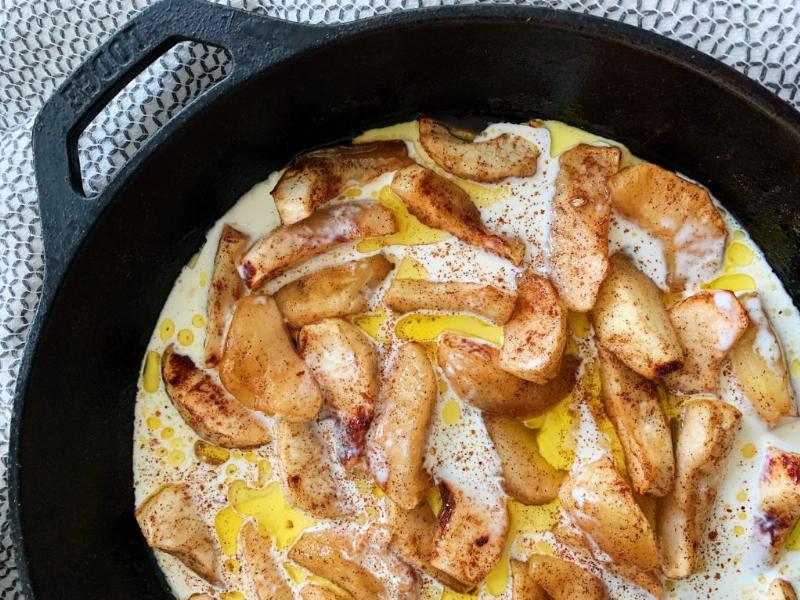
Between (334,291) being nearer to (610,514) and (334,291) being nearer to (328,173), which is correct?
(328,173)

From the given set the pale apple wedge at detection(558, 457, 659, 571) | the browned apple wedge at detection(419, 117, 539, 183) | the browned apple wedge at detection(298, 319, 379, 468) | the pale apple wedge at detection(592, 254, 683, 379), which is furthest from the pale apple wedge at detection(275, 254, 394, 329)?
the pale apple wedge at detection(558, 457, 659, 571)

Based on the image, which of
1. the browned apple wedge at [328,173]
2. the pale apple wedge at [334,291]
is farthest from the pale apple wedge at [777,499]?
the browned apple wedge at [328,173]

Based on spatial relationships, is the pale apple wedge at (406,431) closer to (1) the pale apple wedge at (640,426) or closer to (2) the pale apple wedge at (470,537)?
(2) the pale apple wedge at (470,537)

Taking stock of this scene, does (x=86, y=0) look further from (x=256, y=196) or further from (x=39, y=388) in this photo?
(x=39, y=388)

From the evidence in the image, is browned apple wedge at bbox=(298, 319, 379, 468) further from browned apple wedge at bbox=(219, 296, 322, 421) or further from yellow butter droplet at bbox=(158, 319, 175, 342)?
yellow butter droplet at bbox=(158, 319, 175, 342)

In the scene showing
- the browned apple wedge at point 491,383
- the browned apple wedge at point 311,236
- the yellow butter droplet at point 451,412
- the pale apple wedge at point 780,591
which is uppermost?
the browned apple wedge at point 311,236
